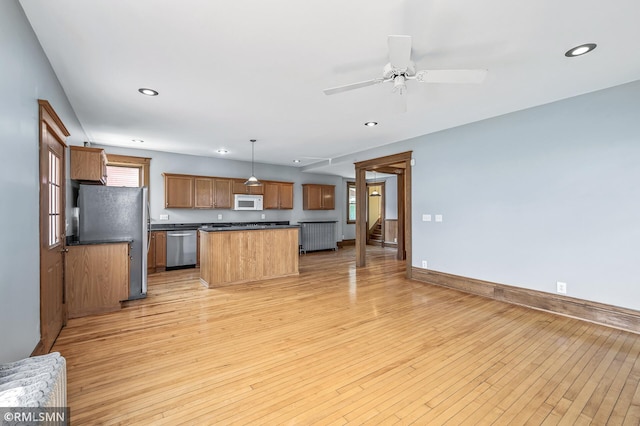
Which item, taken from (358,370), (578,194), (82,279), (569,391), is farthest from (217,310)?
(578,194)

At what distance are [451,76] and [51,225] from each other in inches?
156

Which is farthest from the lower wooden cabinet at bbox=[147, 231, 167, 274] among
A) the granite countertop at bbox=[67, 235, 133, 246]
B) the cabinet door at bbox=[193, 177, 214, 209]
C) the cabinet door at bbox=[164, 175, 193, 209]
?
the granite countertop at bbox=[67, 235, 133, 246]

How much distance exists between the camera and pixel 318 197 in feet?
29.6

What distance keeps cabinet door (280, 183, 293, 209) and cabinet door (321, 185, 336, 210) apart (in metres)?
1.20

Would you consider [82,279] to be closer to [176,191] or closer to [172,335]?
[172,335]

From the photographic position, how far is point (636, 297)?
9.91ft

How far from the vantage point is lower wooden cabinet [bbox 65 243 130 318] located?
342 cm

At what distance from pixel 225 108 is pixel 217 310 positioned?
106 inches

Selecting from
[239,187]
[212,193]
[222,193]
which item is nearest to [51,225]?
[212,193]

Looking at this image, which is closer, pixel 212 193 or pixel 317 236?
pixel 212 193

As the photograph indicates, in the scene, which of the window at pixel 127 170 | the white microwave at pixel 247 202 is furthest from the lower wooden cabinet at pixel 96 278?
the white microwave at pixel 247 202

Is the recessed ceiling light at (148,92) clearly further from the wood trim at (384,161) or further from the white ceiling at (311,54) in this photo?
the wood trim at (384,161)

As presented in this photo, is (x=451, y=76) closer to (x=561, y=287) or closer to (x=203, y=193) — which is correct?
(x=561, y=287)

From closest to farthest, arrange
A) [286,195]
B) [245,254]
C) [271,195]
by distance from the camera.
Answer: [245,254]
[271,195]
[286,195]
